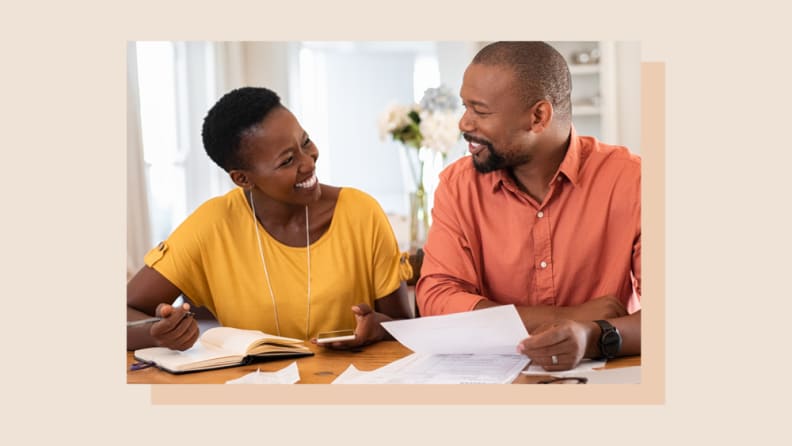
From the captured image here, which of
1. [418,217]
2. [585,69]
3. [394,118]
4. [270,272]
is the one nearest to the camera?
[270,272]

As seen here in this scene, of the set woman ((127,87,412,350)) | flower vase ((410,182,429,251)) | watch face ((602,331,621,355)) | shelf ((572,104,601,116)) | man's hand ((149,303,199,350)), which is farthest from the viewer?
shelf ((572,104,601,116))

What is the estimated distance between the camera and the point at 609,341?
1.71 meters

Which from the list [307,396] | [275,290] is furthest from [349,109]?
[307,396]

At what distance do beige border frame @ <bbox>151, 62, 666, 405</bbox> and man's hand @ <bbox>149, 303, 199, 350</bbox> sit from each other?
0.13 m

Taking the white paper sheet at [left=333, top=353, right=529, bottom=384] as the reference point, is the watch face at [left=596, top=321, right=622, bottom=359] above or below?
above

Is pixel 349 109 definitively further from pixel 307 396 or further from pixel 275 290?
pixel 307 396

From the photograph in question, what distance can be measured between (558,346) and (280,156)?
74 cm

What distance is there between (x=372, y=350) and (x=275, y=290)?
0.32 metres

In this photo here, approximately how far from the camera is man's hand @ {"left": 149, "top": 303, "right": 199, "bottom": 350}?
182 centimetres

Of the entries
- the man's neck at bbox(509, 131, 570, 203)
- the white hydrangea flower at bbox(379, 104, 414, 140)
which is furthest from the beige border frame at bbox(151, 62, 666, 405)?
the white hydrangea flower at bbox(379, 104, 414, 140)

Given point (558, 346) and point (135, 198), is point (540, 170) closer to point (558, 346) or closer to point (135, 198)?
point (558, 346)

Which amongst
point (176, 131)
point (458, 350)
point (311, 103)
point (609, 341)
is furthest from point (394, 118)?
point (609, 341)

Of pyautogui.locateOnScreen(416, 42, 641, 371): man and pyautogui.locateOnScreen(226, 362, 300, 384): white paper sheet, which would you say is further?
pyautogui.locateOnScreen(416, 42, 641, 371): man

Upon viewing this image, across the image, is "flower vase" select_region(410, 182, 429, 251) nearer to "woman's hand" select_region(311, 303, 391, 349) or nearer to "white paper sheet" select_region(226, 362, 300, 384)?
"woman's hand" select_region(311, 303, 391, 349)
